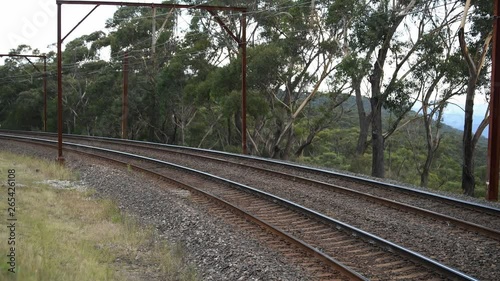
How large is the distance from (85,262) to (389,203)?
6728mm

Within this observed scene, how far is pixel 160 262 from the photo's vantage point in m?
7.73

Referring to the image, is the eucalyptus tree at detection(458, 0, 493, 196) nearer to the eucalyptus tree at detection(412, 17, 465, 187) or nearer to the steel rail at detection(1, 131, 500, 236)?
the eucalyptus tree at detection(412, 17, 465, 187)

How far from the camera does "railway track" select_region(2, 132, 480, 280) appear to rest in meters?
6.86

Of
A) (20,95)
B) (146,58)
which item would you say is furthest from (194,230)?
(20,95)

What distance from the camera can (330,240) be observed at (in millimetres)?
8555

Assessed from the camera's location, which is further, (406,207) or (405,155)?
(405,155)

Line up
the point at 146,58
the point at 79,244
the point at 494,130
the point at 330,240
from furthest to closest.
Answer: the point at 146,58 → the point at 494,130 → the point at 330,240 → the point at 79,244

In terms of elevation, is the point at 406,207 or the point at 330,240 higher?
the point at 406,207

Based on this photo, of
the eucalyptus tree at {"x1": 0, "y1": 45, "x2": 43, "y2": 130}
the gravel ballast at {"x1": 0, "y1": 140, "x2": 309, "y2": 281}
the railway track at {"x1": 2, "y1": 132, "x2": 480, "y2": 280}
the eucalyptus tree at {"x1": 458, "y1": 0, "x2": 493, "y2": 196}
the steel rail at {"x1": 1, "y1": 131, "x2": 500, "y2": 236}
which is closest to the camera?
the railway track at {"x1": 2, "y1": 132, "x2": 480, "y2": 280}

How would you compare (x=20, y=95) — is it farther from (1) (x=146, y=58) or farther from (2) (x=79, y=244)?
(2) (x=79, y=244)

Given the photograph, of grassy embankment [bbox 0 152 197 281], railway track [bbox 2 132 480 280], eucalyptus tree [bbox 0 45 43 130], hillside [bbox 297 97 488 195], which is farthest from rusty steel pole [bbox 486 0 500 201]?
eucalyptus tree [bbox 0 45 43 130]

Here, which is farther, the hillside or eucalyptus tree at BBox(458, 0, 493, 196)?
the hillside

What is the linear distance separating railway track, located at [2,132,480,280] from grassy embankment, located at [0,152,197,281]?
1988 millimetres

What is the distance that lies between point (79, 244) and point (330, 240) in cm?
417
